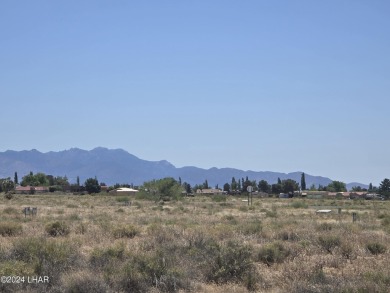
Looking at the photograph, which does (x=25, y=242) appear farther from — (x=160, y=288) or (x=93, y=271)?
(x=160, y=288)

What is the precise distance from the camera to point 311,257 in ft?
51.9

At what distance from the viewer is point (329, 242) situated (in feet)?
58.8

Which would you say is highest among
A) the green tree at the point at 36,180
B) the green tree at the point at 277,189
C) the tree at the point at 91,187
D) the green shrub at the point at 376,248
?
the green tree at the point at 36,180

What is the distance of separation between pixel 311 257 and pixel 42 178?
17558 centimetres

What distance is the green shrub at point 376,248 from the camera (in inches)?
674

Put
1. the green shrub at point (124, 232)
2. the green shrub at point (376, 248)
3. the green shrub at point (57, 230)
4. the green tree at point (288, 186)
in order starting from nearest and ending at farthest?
the green shrub at point (376, 248) → the green shrub at point (124, 232) → the green shrub at point (57, 230) → the green tree at point (288, 186)

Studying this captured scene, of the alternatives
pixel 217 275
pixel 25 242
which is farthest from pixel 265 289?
pixel 25 242

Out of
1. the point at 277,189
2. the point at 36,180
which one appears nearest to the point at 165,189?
the point at 277,189

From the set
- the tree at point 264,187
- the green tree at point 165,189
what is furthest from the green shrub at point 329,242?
the tree at point 264,187

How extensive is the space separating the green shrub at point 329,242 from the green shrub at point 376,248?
3.23ft

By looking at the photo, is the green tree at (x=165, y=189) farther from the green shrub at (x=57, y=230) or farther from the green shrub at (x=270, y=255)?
the green shrub at (x=270, y=255)

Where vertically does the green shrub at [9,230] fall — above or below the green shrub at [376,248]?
above

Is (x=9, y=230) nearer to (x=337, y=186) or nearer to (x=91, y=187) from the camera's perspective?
(x=91, y=187)

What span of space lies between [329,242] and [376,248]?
148 centimetres
